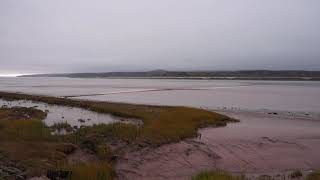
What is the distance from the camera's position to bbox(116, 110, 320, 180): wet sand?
1284cm

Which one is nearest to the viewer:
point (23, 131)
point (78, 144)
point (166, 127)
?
point (78, 144)

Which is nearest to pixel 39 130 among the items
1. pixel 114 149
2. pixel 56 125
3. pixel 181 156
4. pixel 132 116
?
pixel 56 125

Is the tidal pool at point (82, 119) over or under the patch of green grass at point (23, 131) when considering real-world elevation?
under

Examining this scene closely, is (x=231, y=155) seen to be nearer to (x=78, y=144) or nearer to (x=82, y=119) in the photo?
(x=78, y=144)

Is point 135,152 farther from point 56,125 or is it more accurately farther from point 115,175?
point 56,125

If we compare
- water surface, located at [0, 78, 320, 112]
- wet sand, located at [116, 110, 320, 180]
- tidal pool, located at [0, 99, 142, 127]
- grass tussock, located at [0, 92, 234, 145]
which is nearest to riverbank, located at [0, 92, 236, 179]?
grass tussock, located at [0, 92, 234, 145]

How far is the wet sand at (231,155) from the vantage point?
1284 centimetres

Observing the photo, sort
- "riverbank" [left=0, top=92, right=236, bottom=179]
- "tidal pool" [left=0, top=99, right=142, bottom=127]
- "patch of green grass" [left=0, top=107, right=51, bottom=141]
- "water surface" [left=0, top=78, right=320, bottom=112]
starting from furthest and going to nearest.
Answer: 1. "water surface" [left=0, top=78, right=320, bottom=112]
2. "tidal pool" [left=0, top=99, right=142, bottom=127]
3. "patch of green grass" [left=0, top=107, right=51, bottom=141]
4. "riverbank" [left=0, top=92, right=236, bottom=179]

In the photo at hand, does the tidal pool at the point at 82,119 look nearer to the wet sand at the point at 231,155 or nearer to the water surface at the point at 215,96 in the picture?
the wet sand at the point at 231,155

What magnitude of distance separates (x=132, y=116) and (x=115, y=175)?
1603cm

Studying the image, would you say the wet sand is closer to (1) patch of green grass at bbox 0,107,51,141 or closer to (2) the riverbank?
(2) the riverbank

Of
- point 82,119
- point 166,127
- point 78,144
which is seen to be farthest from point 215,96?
point 78,144

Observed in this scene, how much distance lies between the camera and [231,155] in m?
15.3

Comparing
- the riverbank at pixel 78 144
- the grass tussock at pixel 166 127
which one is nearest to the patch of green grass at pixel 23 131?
the riverbank at pixel 78 144
